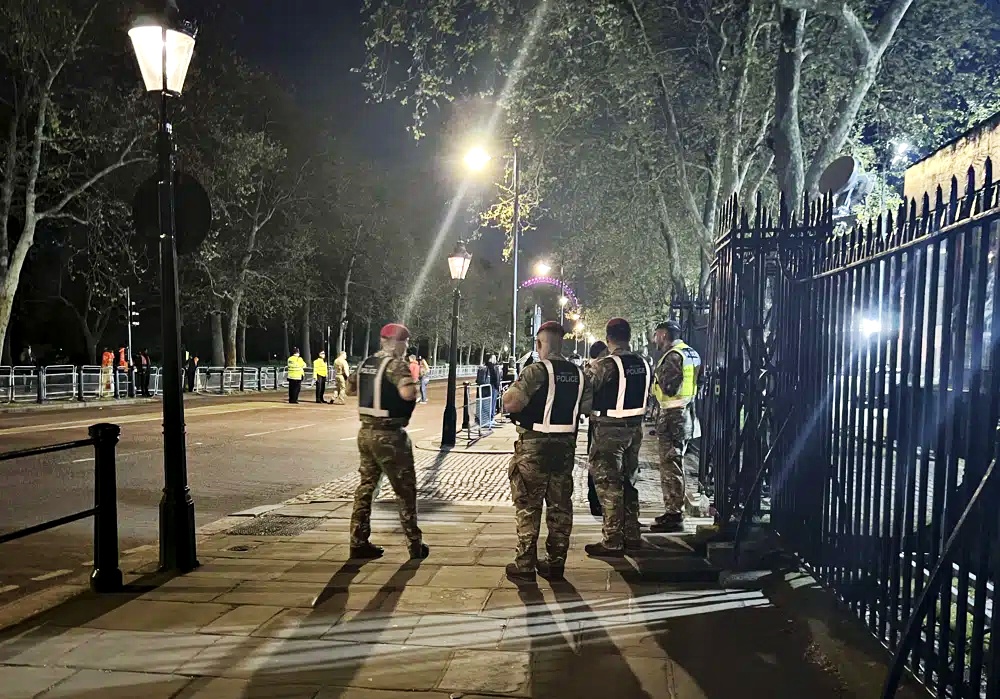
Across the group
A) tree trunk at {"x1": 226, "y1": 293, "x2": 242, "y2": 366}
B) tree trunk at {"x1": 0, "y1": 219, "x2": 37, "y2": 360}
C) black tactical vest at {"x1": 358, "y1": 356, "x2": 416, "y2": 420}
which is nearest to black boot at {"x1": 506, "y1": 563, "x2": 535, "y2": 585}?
black tactical vest at {"x1": 358, "y1": 356, "x2": 416, "y2": 420}

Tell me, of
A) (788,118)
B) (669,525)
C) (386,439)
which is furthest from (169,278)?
(788,118)

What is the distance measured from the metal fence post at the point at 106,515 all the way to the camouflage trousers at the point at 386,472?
67.1 inches

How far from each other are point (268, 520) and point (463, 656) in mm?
4275

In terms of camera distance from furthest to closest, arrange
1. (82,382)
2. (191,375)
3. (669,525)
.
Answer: (191,375) → (82,382) → (669,525)

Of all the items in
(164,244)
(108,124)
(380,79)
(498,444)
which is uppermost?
(108,124)


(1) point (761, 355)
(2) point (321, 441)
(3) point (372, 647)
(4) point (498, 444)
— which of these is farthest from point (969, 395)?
(2) point (321, 441)

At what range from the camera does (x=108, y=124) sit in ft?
74.7

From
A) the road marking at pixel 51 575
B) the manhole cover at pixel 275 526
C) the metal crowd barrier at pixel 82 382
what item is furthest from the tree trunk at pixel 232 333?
the road marking at pixel 51 575

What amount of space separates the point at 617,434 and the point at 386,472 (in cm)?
189

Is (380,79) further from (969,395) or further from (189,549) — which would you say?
(969,395)

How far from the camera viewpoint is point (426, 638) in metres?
4.31

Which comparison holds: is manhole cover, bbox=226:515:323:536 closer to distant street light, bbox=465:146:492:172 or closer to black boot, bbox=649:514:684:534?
black boot, bbox=649:514:684:534

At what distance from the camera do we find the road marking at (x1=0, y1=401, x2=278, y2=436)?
611 inches

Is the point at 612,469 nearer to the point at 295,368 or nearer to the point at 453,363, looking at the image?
the point at 453,363
